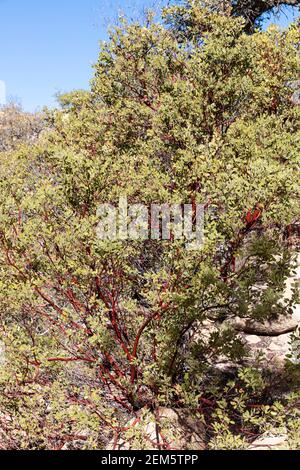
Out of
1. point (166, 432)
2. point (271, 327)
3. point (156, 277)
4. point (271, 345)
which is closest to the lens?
point (156, 277)

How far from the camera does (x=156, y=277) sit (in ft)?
13.7

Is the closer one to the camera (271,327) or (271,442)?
(271,442)

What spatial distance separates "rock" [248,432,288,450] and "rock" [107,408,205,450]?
0.67 meters

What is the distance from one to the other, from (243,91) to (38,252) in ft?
13.2

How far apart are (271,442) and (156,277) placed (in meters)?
2.41

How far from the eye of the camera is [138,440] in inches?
161

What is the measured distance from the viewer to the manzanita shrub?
13.6 feet

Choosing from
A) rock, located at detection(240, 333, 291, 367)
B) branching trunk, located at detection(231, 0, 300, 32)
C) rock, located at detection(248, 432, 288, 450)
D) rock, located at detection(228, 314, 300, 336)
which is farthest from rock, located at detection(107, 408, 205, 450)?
branching trunk, located at detection(231, 0, 300, 32)

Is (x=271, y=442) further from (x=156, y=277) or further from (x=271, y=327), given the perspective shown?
(x=271, y=327)

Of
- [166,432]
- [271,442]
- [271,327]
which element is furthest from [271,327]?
[166,432]

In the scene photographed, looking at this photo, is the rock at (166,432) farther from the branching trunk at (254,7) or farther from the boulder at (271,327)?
the branching trunk at (254,7)

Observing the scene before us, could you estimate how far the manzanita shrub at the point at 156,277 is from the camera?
4.14 meters

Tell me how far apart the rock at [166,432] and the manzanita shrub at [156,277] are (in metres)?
0.11
